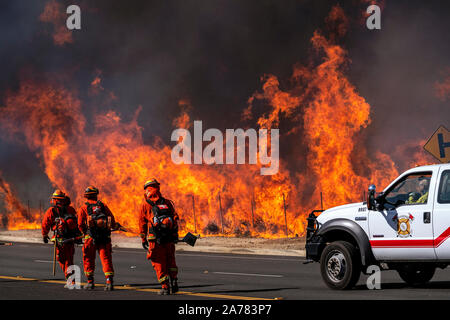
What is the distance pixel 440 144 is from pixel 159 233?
980 cm

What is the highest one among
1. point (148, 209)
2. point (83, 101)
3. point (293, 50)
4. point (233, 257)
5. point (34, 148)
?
point (293, 50)

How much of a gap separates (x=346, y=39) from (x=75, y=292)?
78.1 ft

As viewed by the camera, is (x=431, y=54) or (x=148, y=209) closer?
(x=148, y=209)

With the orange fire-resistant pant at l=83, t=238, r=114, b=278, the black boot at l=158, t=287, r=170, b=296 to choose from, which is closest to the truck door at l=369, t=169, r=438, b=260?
the black boot at l=158, t=287, r=170, b=296

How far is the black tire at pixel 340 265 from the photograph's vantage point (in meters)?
11.6

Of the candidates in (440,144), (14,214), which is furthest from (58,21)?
(440,144)

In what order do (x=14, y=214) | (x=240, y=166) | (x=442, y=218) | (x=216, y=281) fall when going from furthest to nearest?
1. (x=14, y=214)
2. (x=240, y=166)
3. (x=216, y=281)
4. (x=442, y=218)

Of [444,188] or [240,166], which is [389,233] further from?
[240,166]

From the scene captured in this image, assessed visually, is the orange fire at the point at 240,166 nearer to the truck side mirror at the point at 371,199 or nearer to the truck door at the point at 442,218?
the truck side mirror at the point at 371,199

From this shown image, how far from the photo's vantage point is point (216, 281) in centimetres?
1391

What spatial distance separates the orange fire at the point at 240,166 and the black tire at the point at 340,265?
1654 cm
